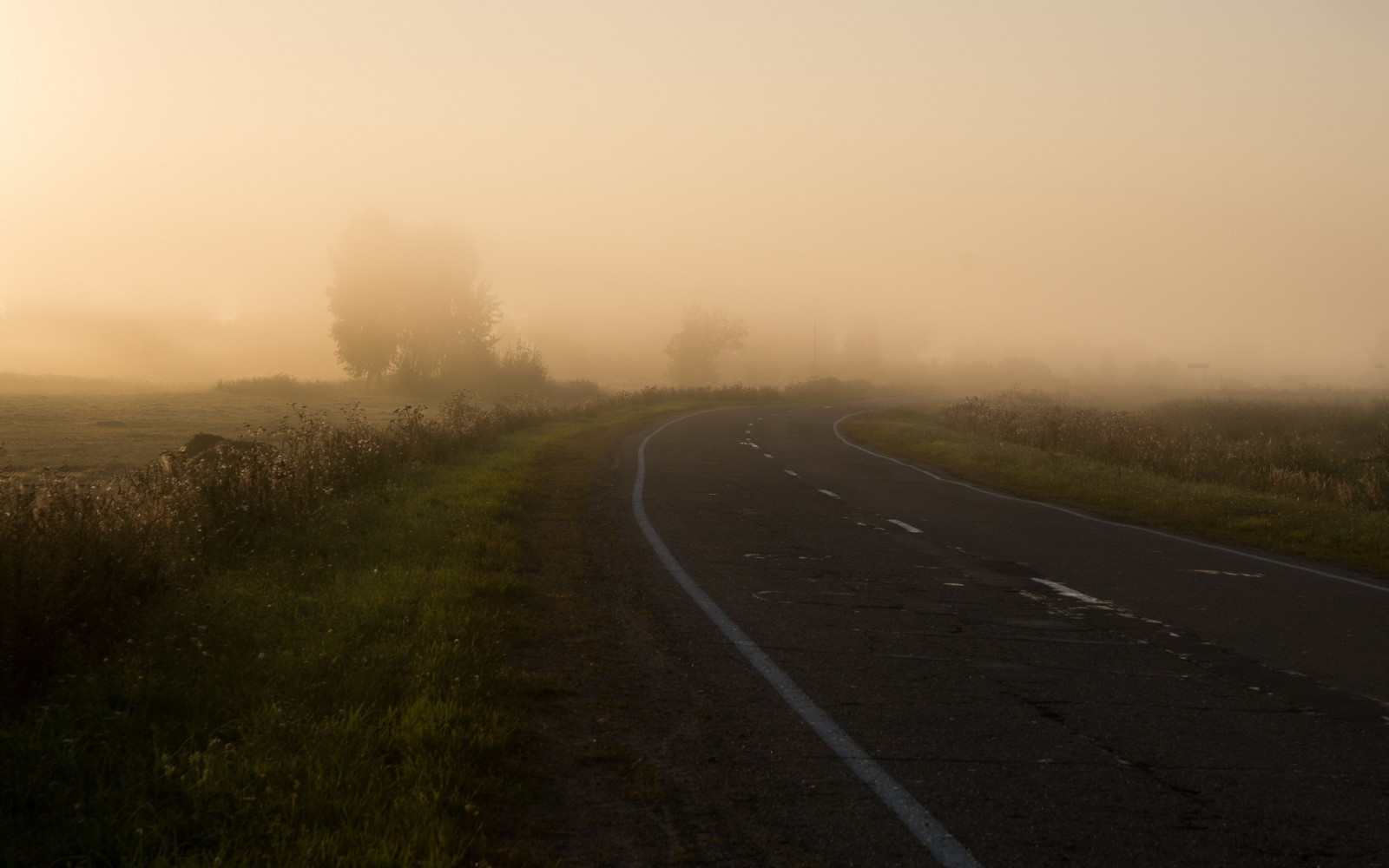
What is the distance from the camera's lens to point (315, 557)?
8883 mm

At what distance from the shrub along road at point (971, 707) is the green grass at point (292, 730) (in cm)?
44

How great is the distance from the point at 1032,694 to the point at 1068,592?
10.9 ft

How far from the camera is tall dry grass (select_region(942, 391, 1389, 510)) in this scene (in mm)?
17938

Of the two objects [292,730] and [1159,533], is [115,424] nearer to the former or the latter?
[1159,533]

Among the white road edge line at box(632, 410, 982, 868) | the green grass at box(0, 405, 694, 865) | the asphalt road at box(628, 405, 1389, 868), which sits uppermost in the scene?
the green grass at box(0, 405, 694, 865)

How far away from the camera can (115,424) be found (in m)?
29.4

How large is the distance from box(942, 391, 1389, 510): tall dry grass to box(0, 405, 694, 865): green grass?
15631 millimetres

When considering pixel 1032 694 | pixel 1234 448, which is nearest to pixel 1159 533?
pixel 1032 694

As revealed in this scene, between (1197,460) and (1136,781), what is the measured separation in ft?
63.7

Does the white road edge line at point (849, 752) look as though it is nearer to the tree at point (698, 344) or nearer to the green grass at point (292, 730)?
the green grass at point (292, 730)

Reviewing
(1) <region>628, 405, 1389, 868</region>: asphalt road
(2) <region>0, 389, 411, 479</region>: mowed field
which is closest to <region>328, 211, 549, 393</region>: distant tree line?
(2) <region>0, 389, 411, 479</region>: mowed field

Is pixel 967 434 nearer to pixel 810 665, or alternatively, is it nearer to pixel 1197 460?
pixel 1197 460

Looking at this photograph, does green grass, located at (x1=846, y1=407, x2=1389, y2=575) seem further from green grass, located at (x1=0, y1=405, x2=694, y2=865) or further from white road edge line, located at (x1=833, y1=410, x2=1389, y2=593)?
green grass, located at (x1=0, y1=405, x2=694, y2=865)

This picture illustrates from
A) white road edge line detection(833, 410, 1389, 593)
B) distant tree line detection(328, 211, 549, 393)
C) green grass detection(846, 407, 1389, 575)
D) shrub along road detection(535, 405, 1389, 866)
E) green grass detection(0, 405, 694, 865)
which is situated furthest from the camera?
distant tree line detection(328, 211, 549, 393)
